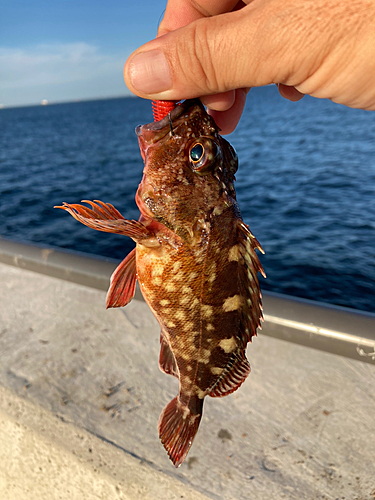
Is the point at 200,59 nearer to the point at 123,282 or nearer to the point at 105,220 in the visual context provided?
the point at 105,220

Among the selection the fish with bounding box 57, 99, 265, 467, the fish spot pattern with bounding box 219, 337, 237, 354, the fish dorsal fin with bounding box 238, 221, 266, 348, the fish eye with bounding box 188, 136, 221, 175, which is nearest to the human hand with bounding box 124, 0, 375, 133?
the fish with bounding box 57, 99, 265, 467

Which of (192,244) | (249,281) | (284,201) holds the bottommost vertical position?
(284,201)

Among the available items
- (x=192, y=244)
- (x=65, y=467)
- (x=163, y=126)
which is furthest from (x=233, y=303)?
(x=65, y=467)

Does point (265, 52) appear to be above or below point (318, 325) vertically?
above

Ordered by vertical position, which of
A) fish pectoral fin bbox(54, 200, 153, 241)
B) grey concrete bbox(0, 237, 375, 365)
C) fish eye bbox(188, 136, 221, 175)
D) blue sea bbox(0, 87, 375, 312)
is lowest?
blue sea bbox(0, 87, 375, 312)

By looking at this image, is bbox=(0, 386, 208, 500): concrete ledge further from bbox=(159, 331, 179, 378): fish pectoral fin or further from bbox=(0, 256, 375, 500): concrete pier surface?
bbox=(159, 331, 179, 378): fish pectoral fin
